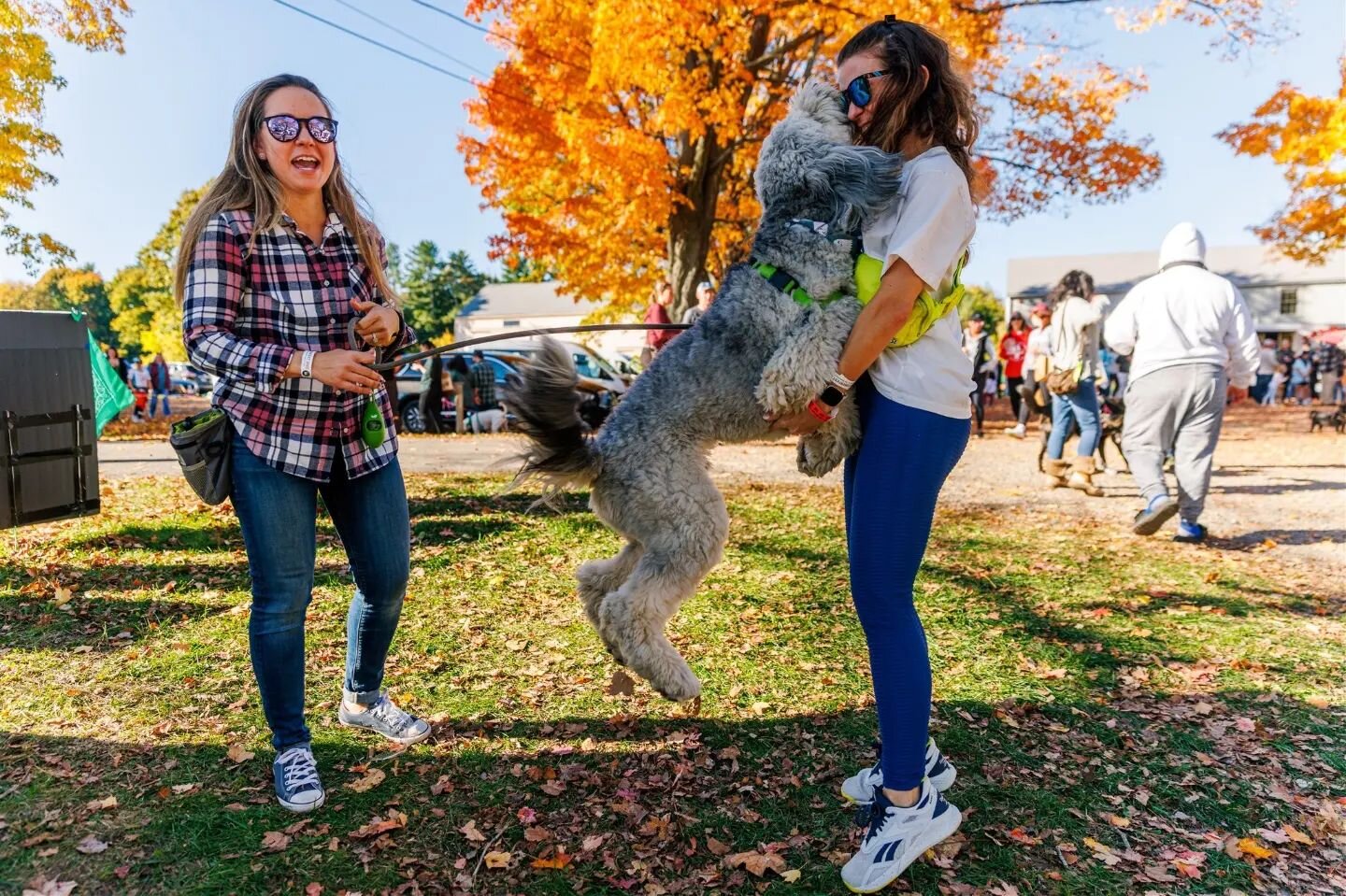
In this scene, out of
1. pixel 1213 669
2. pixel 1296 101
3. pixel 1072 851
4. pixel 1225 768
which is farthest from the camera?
pixel 1296 101

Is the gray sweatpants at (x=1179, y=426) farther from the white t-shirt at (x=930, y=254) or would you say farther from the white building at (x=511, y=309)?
the white building at (x=511, y=309)

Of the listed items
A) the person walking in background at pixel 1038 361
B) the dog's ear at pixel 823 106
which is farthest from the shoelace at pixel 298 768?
the person walking in background at pixel 1038 361

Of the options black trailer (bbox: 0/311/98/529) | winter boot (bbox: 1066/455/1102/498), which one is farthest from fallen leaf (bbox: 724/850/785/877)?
winter boot (bbox: 1066/455/1102/498)

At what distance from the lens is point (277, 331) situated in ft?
8.30

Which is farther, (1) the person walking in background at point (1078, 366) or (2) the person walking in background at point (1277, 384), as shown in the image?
(2) the person walking in background at point (1277, 384)

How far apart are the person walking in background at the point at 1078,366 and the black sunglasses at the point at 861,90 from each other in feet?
19.8

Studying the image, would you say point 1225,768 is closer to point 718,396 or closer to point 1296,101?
point 718,396

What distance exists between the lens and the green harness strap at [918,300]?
7.27ft

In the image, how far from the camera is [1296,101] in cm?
1355

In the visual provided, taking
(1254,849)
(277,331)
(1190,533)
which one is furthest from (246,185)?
(1190,533)

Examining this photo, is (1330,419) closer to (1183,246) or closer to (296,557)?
(1183,246)

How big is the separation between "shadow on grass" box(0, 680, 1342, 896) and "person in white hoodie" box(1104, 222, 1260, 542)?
9.20ft

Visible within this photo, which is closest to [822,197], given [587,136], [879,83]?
[879,83]

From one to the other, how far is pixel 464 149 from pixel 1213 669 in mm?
13066
